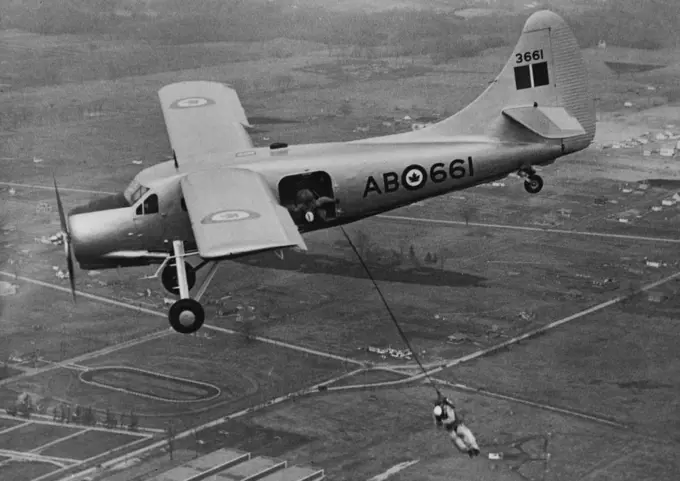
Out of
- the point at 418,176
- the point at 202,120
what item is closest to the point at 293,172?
the point at 418,176

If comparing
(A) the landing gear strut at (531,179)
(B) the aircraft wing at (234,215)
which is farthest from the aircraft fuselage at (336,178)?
(B) the aircraft wing at (234,215)

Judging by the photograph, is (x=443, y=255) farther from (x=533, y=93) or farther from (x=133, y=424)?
(x=533, y=93)

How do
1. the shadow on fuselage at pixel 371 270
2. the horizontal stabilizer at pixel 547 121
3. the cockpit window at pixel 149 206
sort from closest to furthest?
the cockpit window at pixel 149 206, the horizontal stabilizer at pixel 547 121, the shadow on fuselage at pixel 371 270

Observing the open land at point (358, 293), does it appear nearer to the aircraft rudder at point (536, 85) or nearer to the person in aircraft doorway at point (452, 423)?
the aircraft rudder at point (536, 85)

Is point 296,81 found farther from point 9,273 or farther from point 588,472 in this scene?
point 588,472

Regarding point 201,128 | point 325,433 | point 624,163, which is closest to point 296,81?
point 624,163

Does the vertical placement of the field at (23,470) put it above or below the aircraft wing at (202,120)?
below

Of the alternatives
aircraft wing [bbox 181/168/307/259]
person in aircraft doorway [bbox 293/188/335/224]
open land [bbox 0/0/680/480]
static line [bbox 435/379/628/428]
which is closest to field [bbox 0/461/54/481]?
open land [bbox 0/0/680/480]

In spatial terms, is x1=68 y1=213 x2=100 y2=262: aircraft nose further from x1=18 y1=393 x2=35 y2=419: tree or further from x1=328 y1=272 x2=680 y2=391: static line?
x1=328 y1=272 x2=680 y2=391: static line
